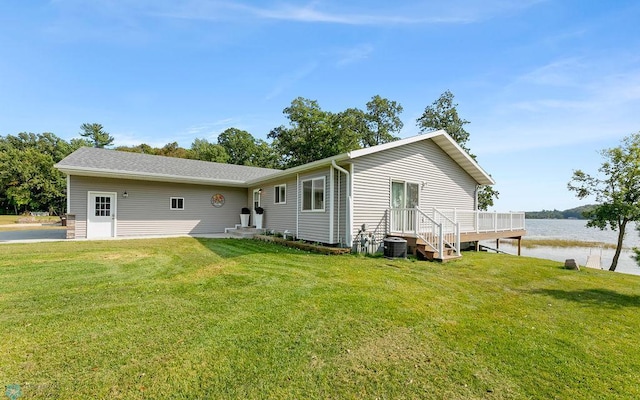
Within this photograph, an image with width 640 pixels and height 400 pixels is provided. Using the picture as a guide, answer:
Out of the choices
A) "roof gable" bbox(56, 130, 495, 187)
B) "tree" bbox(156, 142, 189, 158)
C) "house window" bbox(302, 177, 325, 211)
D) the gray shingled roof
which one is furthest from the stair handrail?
"tree" bbox(156, 142, 189, 158)

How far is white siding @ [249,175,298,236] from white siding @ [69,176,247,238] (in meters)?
2.32

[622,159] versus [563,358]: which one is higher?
[622,159]

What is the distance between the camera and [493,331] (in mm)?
3482

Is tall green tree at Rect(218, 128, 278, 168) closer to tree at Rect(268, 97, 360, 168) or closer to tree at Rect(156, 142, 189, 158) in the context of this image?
tree at Rect(156, 142, 189, 158)

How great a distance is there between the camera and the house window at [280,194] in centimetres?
1165

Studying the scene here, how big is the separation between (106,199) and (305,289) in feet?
37.1

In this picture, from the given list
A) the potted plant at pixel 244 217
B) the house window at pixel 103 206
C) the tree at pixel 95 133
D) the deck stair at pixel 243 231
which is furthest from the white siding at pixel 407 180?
the tree at pixel 95 133

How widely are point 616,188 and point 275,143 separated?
25.2 meters

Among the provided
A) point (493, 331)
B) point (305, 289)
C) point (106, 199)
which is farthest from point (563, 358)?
point (106, 199)

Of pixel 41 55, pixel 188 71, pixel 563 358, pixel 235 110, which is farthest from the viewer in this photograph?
pixel 235 110

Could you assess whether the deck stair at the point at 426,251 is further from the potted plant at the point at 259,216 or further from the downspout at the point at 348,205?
the potted plant at the point at 259,216

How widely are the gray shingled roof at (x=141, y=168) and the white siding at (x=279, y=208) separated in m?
0.83

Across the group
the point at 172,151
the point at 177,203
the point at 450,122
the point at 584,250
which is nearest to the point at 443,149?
the point at 177,203

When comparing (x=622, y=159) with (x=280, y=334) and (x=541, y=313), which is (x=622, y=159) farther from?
(x=280, y=334)
